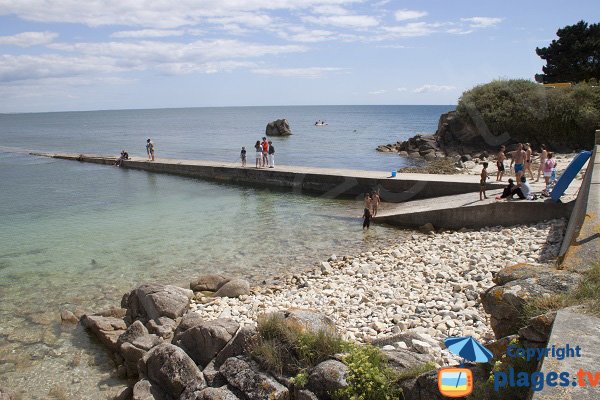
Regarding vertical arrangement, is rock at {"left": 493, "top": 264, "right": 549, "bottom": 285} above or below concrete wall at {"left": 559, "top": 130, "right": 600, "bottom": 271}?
below

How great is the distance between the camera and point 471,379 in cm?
452

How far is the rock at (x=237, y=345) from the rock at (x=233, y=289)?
3.98 metres

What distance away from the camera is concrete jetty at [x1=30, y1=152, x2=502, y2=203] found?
20.4m

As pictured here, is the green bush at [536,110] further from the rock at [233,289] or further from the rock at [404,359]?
the rock at [404,359]

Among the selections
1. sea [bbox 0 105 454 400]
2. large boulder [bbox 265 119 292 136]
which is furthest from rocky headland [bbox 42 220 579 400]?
large boulder [bbox 265 119 292 136]

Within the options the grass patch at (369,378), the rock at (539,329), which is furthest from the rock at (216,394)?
the rock at (539,329)

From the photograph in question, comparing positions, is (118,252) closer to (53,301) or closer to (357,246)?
(53,301)

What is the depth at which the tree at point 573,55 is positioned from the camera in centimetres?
4062

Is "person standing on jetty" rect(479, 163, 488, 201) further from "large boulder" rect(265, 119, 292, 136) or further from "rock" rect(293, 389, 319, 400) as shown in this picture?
"large boulder" rect(265, 119, 292, 136)

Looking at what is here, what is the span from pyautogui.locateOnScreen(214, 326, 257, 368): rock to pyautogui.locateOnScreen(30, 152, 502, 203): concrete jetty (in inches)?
576

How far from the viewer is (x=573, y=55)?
42031 millimetres

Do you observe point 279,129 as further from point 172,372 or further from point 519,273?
point 519,273

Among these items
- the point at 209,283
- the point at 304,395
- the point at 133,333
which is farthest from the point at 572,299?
the point at 209,283

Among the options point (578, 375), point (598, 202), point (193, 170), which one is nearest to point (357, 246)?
point (598, 202)
